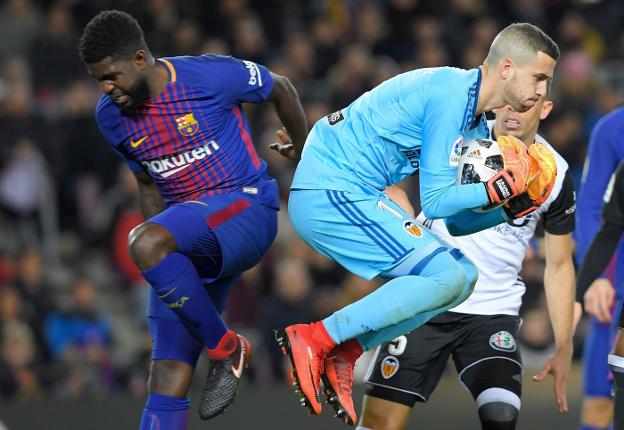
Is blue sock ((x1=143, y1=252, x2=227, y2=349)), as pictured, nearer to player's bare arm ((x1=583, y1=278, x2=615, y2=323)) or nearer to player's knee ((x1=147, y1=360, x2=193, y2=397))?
player's knee ((x1=147, y1=360, x2=193, y2=397))

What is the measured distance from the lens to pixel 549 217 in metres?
5.62

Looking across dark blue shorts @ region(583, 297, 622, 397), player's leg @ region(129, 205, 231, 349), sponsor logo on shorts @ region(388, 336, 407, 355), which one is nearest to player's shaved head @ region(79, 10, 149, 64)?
player's leg @ region(129, 205, 231, 349)

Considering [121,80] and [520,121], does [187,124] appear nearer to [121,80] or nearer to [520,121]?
[121,80]

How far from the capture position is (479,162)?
477 centimetres

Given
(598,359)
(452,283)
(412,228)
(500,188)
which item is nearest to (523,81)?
(500,188)

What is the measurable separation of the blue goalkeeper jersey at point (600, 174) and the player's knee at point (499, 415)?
153 cm

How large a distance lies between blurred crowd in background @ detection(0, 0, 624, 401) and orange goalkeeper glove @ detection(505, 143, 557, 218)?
4.41 meters

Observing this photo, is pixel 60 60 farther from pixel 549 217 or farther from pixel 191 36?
pixel 549 217

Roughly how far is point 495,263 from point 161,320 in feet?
5.55

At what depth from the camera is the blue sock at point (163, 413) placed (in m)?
5.38

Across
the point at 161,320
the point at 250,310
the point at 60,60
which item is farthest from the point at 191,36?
the point at 161,320

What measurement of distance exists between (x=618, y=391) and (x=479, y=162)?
1.19m

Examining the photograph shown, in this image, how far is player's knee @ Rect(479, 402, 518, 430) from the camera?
212 inches

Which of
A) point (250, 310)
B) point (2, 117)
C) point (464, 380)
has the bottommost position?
point (250, 310)
